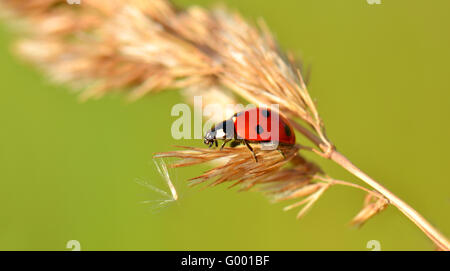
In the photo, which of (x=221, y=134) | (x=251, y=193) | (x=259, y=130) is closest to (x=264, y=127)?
(x=259, y=130)

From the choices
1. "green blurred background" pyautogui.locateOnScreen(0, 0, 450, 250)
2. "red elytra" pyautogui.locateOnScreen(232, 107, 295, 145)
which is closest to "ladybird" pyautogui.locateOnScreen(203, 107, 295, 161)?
"red elytra" pyautogui.locateOnScreen(232, 107, 295, 145)

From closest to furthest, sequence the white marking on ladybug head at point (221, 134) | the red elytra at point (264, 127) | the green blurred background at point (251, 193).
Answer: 1. the red elytra at point (264, 127)
2. the white marking on ladybug head at point (221, 134)
3. the green blurred background at point (251, 193)

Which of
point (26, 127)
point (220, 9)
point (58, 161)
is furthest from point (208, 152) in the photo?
point (26, 127)

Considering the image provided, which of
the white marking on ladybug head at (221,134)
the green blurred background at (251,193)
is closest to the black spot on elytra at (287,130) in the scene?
the white marking on ladybug head at (221,134)

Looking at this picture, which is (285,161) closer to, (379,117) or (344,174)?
(344,174)

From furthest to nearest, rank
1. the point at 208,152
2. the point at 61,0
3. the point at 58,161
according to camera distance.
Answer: the point at 58,161, the point at 61,0, the point at 208,152

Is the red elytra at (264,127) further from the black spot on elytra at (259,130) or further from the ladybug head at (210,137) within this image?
Result: the ladybug head at (210,137)

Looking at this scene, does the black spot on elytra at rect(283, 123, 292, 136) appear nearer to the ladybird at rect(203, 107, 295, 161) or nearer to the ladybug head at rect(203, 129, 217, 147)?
the ladybird at rect(203, 107, 295, 161)
